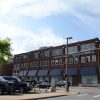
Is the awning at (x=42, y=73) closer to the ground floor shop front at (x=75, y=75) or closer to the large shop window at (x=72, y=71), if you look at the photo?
the ground floor shop front at (x=75, y=75)

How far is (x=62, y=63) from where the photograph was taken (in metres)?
96.6

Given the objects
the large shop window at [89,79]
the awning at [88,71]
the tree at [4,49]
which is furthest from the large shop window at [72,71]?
the tree at [4,49]

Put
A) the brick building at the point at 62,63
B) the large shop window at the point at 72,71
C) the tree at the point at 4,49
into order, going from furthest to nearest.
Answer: the large shop window at the point at 72,71, the brick building at the point at 62,63, the tree at the point at 4,49

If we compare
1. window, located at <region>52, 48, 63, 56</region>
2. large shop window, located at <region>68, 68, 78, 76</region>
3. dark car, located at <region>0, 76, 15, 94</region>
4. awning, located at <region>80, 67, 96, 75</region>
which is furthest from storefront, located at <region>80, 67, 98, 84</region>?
dark car, located at <region>0, 76, 15, 94</region>

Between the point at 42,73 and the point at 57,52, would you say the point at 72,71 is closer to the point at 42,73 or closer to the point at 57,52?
the point at 57,52

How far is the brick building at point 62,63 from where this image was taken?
86062 mm

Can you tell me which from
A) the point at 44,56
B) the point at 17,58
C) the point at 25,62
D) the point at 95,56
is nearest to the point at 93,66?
the point at 95,56

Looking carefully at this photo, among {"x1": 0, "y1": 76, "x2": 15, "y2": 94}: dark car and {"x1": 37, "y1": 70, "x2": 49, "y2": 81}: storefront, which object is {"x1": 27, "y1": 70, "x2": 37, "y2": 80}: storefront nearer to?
{"x1": 37, "y1": 70, "x2": 49, "y2": 81}: storefront

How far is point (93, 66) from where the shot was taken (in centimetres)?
8544

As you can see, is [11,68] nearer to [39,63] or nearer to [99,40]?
[39,63]

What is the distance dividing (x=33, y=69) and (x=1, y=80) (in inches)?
3126

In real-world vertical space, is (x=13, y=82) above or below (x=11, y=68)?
below

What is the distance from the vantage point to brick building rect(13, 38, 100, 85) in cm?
8606

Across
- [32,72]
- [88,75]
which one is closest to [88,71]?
[88,75]
